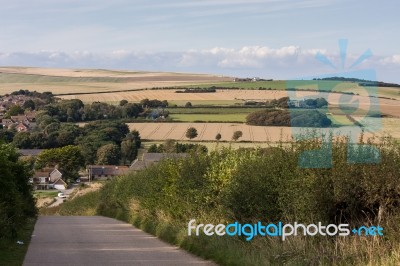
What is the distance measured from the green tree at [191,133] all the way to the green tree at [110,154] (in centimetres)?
1517

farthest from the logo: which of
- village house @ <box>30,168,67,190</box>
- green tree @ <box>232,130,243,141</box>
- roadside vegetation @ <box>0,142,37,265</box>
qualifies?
village house @ <box>30,168,67,190</box>

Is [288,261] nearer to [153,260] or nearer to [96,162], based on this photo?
[153,260]

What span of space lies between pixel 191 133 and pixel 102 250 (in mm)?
43324

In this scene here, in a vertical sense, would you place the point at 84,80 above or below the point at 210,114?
below

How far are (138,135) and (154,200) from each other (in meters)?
43.6

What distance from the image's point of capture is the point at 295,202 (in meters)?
15.6

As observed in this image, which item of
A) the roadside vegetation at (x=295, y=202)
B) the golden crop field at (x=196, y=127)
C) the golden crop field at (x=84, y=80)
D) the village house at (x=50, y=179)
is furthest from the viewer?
the golden crop field at (x=84, y=80)

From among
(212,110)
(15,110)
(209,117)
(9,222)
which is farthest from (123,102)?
(9,222)

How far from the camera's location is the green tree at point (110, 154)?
78.2m

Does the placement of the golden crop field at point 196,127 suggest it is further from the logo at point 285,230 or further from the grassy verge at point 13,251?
the logo at point 285,230

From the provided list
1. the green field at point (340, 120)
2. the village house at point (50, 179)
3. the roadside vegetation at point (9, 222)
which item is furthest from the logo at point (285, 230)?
the village house at point (50, 179)

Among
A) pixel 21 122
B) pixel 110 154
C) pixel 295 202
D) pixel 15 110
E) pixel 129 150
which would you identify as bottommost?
pixel 110 154

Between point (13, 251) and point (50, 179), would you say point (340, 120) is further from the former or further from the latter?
point (50, 179)

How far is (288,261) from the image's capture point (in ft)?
45.2
